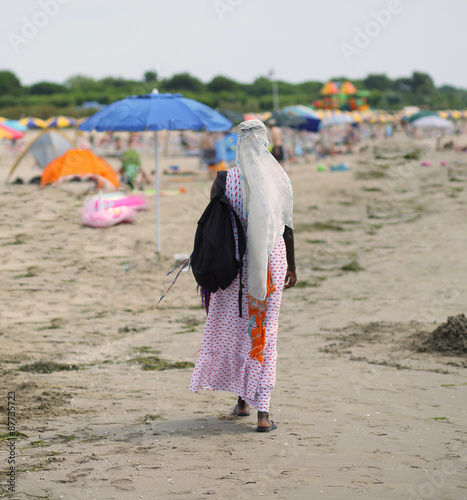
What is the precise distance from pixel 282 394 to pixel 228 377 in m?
0.78

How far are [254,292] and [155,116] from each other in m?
5.07

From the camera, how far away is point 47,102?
55594mm

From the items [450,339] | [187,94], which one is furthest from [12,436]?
[187,94]

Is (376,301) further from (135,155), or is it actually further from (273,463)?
(135,155)

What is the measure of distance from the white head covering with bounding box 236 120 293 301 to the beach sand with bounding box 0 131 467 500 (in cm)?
87

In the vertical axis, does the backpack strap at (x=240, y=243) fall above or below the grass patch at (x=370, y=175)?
below

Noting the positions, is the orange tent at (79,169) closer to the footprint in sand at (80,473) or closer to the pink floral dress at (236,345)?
the pink floral dress at (236,345)

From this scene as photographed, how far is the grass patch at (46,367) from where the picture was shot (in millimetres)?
4676

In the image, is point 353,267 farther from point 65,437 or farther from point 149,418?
point 65,437

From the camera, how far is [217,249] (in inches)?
133

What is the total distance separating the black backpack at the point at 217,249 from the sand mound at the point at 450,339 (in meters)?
2.38

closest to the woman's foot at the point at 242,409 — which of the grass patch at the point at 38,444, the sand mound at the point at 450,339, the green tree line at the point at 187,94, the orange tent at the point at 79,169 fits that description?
the grass patch at the point at 38,444

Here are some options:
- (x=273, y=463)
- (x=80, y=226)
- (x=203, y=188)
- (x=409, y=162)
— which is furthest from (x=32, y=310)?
(x=409, y=162)

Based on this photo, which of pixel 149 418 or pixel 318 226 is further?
pixel 318 226
